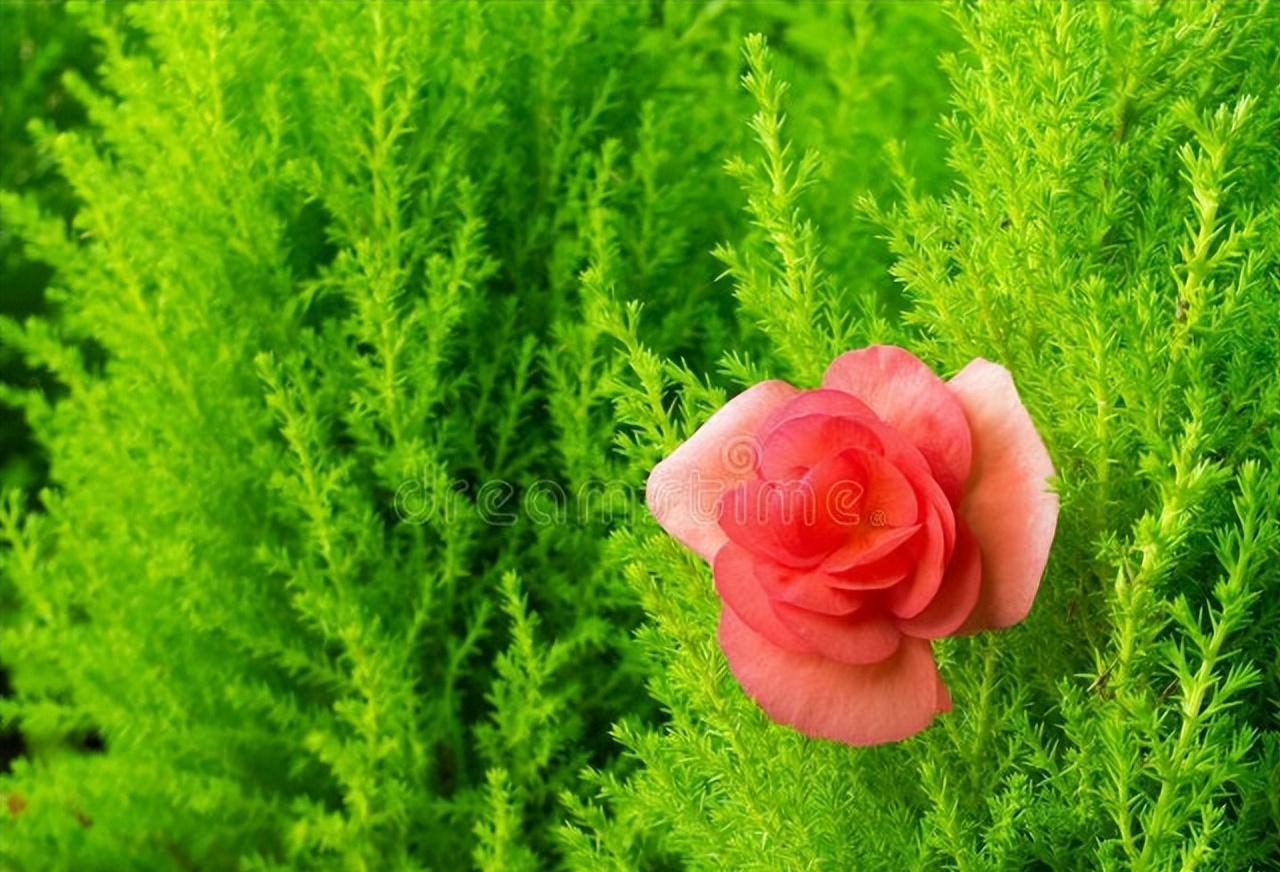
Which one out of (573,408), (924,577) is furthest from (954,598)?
(573,408)

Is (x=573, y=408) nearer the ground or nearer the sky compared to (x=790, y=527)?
nearer the ground

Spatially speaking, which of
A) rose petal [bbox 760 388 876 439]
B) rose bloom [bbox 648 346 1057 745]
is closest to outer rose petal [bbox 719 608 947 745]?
rose bloom [bbox 648 346 1057 745]

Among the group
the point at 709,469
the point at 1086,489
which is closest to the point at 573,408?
the point at 709,469

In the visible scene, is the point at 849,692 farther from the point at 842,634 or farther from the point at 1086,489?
the point at 1086,489

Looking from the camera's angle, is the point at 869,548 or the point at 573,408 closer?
the point at 869,548

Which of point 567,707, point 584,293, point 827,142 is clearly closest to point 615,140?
point 584,293
